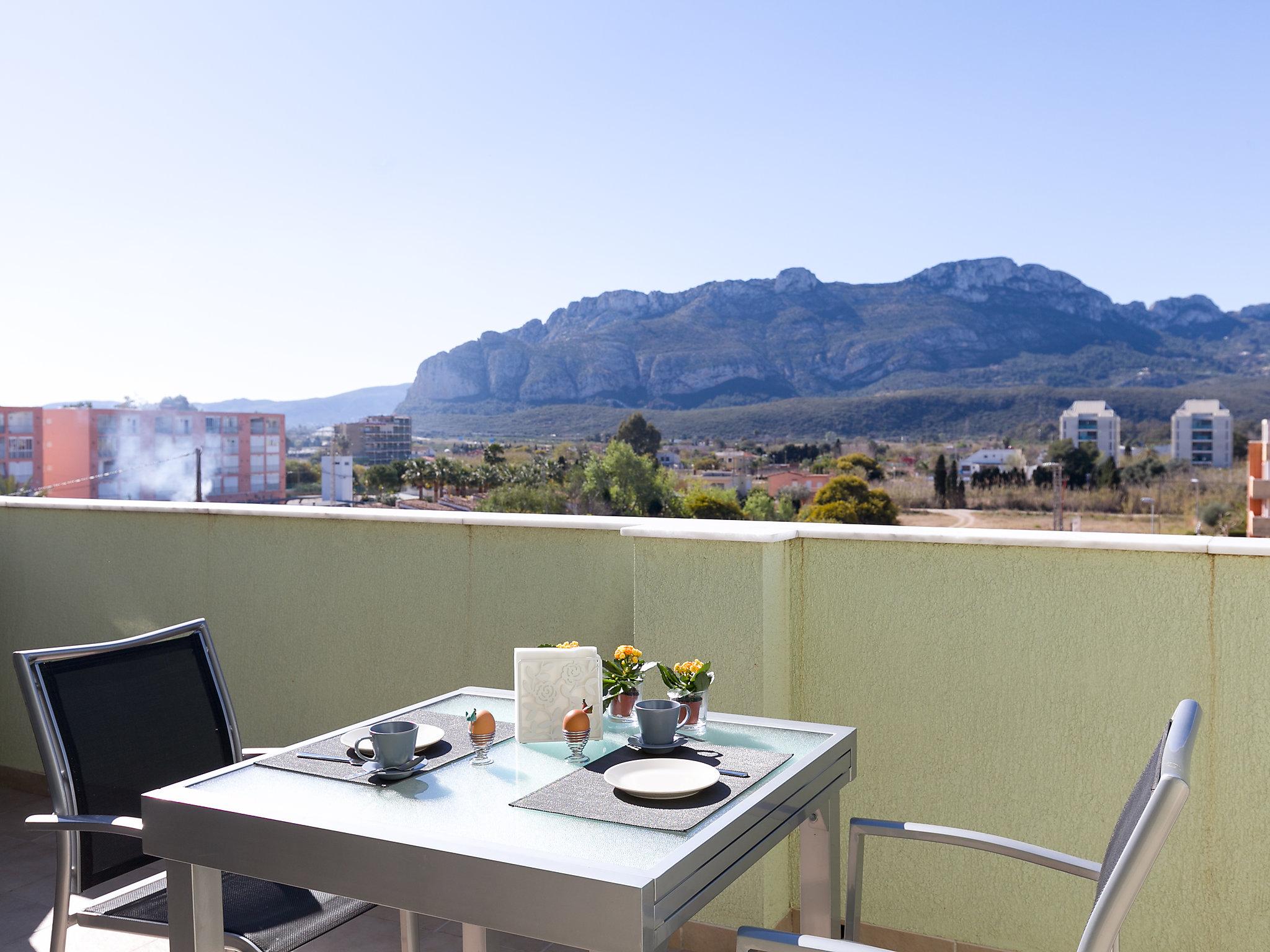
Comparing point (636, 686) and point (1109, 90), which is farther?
point (1109, 90)

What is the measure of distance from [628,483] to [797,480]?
6.03m

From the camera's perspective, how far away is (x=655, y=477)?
3600cm

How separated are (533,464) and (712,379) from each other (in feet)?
24.6

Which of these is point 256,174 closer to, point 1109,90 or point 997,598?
point 1109,90

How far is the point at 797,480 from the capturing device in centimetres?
3547

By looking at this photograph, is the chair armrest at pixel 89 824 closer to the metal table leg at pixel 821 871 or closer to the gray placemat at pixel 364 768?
the gray placemat at pixel 364 768

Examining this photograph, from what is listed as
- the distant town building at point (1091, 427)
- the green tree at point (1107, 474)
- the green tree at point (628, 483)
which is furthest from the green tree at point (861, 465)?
the green tree at point (1107, 474)

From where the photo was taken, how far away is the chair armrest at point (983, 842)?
144 cm

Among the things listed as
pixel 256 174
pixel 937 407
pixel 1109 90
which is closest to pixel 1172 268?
pixel 1109 90

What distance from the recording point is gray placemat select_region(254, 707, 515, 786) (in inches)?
59.7

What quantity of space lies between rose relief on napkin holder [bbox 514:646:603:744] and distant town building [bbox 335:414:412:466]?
3568 centimetres

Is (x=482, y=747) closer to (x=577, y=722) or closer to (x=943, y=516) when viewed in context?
(x=577, y=722)

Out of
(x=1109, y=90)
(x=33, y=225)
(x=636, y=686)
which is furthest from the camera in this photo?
(x=1109, y=90)

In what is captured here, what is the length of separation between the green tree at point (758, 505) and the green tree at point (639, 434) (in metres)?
4.86
